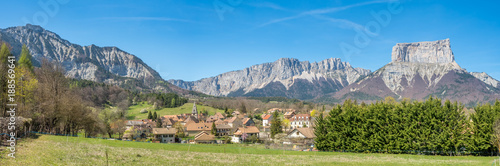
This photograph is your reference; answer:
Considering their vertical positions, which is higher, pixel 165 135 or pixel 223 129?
pixel 223 129

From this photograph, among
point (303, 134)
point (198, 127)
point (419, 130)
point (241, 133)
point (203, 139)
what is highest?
point (419, 130)

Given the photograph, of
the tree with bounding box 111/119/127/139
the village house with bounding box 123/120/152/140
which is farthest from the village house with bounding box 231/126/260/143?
the tree with bounding box 111/119/127/139

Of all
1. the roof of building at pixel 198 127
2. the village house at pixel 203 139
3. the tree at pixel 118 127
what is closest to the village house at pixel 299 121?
the roof of building at pixel 198 127

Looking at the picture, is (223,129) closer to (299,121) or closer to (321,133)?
(299,121)

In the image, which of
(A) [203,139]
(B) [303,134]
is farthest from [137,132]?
(B) [303,134]

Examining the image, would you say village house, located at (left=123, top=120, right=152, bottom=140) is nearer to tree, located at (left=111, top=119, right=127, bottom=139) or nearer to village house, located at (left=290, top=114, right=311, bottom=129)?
tree, located at (left=111, top=119, right=127, bottom=139)

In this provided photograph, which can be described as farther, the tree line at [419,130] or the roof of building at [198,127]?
the roof of building at [198,127]

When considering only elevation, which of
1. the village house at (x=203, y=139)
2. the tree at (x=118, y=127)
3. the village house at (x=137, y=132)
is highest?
the tree at (x=118, y=127)

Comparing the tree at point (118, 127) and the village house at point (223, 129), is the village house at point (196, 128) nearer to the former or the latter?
the village house at point (223, 129)

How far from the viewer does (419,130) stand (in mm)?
38594

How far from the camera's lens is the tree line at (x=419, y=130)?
3722 centimetres

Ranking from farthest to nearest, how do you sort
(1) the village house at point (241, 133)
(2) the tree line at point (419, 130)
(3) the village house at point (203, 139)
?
(1) the village house at point (241, 133)
(3) the village house at point (203, 139)
(2) the tree line at point (419, 130)

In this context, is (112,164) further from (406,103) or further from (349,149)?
(406,103)

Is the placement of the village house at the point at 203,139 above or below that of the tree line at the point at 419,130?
below
